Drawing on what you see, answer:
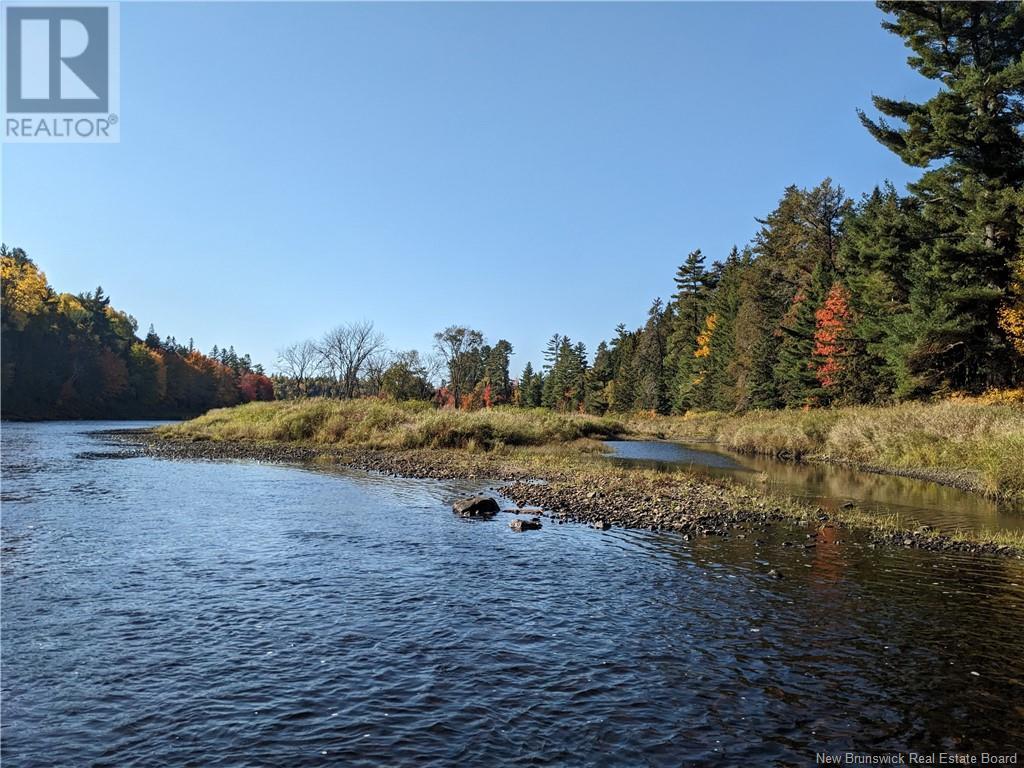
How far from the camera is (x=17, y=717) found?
6602 mm

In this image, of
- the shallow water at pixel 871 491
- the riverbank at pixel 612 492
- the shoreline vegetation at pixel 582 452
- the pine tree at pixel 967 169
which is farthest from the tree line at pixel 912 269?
the riverbank at pixel 612 492

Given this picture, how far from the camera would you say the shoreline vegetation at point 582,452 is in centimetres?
1764

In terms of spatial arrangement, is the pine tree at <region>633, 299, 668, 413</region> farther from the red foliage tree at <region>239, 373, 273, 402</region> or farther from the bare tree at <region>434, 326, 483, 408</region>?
the red foliage tree at <region>239, 373, 273, 402</region>

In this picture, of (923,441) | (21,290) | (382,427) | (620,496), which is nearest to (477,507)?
(620,496)

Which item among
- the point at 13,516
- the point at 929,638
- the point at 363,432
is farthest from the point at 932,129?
the point at 13,516

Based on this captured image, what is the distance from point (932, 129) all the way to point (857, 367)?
72.3ft

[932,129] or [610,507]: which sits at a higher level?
[932,129]

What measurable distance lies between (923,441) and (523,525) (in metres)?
23.6

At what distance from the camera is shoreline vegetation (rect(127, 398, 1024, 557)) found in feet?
57.9

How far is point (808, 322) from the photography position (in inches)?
2362

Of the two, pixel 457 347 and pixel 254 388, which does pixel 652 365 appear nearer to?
pixel 457 347

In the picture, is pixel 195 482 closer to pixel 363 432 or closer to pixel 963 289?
pixel 363 432

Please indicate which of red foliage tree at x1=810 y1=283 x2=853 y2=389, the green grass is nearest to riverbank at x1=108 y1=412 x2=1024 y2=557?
the green grass

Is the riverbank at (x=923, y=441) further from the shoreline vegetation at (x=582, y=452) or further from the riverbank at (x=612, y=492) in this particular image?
the riverbank at (x=612, y=492)
